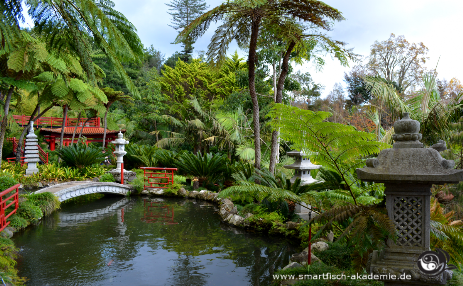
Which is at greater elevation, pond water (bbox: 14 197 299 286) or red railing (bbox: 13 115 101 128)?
red railing (bbox: 13 115 101 128)

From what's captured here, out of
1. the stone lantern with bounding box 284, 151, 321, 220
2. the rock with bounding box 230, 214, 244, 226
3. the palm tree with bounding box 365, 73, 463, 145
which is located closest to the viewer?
the palm tree with bounding box 365, 73, 463, 145

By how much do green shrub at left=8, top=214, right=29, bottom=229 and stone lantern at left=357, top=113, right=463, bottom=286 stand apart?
6.74 m

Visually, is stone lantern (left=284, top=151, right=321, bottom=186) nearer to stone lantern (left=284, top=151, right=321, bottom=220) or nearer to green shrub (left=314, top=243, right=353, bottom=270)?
stone lantern (left=284, top=151, right=321, bottom=220)

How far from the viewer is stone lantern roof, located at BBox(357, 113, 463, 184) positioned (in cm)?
285

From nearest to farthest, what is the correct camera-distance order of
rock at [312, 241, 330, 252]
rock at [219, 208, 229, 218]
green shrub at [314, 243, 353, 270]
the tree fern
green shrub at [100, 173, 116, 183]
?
the tree fern
green shrub at [314, 243, 353, 270]
rock at [312, 241, 330, 252]
rock at [219, 208, 229, 218]
green shrub at [100, 173, 116, 183]

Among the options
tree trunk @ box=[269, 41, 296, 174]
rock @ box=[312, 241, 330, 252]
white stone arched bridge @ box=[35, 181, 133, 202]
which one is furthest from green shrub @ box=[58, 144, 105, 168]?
rock @ box=[312, 241, 330, 252]

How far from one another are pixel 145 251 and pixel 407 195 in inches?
175

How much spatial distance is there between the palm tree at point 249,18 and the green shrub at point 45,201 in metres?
5.14

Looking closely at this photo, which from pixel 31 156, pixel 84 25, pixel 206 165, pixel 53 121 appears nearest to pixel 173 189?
pixel 206 165

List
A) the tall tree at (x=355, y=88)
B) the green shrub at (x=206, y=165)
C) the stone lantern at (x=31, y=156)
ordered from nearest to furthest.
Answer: the stone lantern at (x=31, y=156), the green shrub at (x=206, y=165), the tall tree at (x=355, y=88)

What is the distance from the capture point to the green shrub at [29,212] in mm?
7143

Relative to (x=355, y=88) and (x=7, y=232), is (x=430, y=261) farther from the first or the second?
(x=355, y=88)

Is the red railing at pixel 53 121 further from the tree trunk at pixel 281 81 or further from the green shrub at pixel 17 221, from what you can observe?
the tree trunk at pixel 281 81

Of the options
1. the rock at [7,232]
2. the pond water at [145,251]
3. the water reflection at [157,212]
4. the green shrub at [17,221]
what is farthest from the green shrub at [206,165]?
the rock at [7,232]
